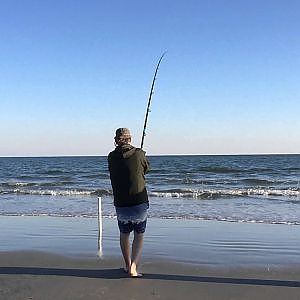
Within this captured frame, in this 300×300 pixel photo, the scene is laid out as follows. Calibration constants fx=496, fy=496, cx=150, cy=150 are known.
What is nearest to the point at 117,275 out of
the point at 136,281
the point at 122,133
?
the point at 136,281

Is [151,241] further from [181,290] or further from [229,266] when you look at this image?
[181,290]

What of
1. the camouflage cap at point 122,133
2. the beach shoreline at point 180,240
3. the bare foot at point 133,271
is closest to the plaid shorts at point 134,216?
the bare foot at point 133,271

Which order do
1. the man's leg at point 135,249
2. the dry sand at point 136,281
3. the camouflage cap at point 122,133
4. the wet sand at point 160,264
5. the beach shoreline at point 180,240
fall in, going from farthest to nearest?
1. the beach shoreline at point 180,240
2. the man's leg at point 135,249
3. the camouflage cap at point 122,133
4. the wet sand at point 160,264
5. the dry sand at point 136,281

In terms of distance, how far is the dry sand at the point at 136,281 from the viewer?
5.55 metres

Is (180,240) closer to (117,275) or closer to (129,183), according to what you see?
(117,275)

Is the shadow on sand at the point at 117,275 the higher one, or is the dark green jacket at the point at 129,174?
the dark green jacket at the point at 129,174

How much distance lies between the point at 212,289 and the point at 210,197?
15609 mm

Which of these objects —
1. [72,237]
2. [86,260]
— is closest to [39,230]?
[72,237]

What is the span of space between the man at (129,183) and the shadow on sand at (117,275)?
0.51m

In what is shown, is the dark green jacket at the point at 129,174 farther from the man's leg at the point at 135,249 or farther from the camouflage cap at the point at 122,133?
the man's leg at the point at 135,249

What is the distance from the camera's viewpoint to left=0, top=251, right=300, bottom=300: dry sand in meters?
5.55

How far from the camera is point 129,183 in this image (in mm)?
6020

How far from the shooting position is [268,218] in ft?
44.2

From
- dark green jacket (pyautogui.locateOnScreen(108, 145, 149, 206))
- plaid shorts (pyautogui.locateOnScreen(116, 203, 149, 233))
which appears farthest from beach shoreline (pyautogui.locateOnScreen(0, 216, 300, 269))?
dark green jacket (pyautogui.locateOnScreen(108, 145, 149, 206))
